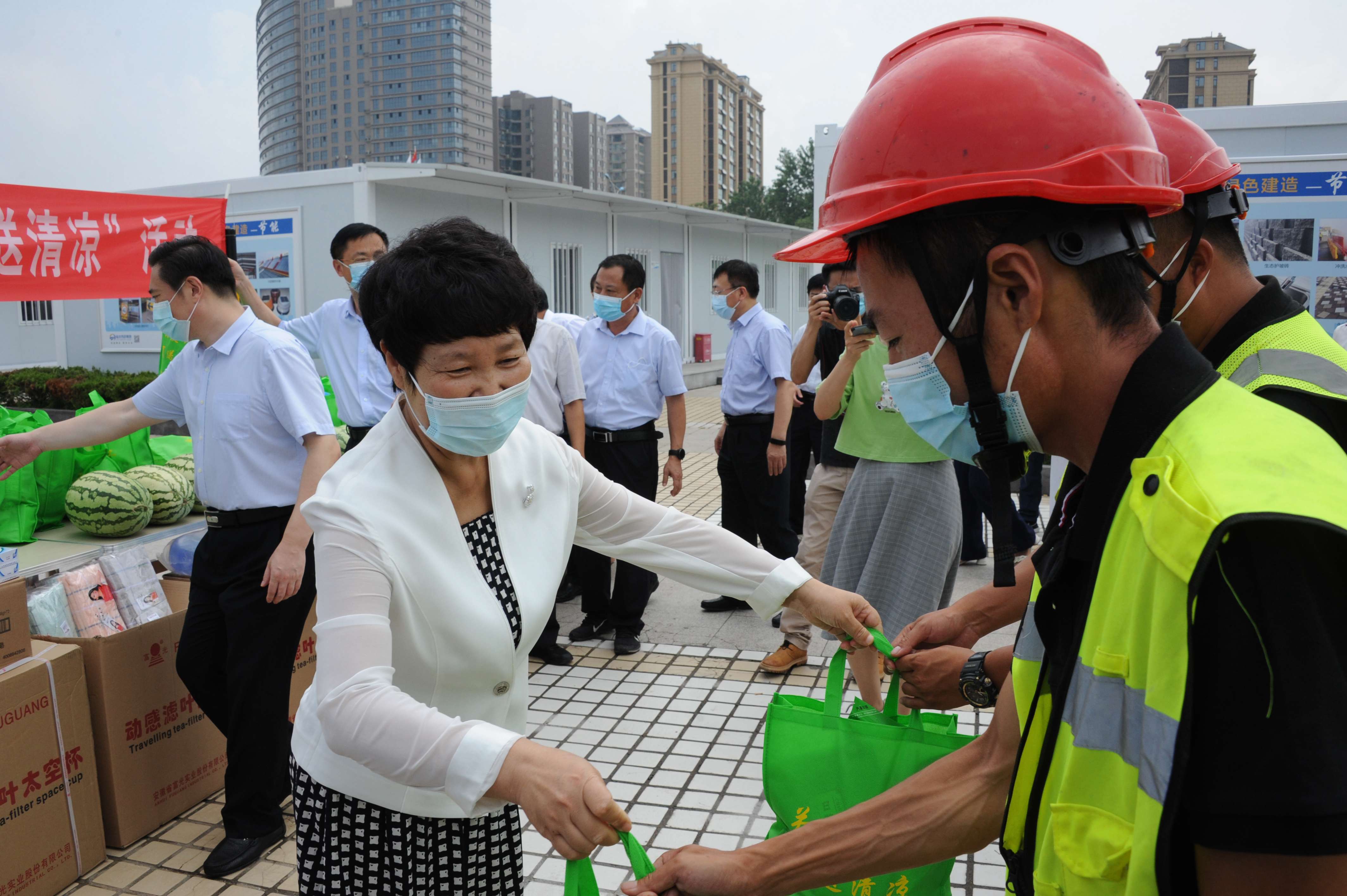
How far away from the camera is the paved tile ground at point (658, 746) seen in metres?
3.30

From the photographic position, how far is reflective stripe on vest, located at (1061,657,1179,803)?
878 millimetres

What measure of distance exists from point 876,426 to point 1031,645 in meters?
2.86

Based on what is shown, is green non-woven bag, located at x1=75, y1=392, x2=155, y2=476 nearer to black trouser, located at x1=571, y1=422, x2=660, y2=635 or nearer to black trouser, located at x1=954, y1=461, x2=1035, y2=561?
black trouser, located at x1=571, y1=422, x2=660, y2=635

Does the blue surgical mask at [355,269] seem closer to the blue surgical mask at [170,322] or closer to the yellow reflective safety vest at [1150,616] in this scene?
the blue surgical mask at [170,322]

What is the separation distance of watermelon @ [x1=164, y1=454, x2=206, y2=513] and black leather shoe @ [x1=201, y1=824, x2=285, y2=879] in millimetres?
1753

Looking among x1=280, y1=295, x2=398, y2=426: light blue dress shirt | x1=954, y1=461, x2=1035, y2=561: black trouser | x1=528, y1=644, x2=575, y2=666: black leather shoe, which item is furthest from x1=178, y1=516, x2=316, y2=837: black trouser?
x1=954, y1=461, x2=1035, y2=561: black trouser

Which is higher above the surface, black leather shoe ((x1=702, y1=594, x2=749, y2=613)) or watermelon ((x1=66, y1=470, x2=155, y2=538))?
watermelon ((x1=66, y1=470, x2=155, y2=538))

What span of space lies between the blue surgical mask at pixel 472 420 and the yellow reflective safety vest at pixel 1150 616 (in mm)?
1203

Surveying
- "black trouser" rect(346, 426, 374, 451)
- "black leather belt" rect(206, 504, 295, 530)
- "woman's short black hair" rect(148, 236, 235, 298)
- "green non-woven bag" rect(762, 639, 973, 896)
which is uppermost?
"woman's short black hair" rect(148, 236, 235, 298)

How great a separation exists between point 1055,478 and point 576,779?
7.19 m

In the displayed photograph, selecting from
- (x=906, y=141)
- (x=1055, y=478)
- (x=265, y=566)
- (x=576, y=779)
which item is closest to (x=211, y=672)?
(x=265, y=566)

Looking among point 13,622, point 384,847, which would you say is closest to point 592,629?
point 13,622

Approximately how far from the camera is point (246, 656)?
3.38 meters

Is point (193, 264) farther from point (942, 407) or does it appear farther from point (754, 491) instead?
point (754, 491)
